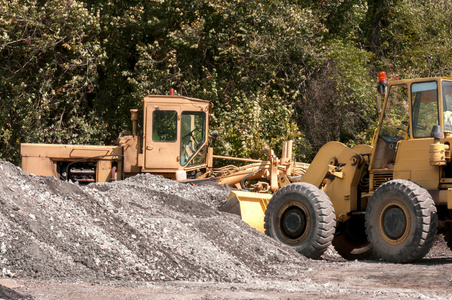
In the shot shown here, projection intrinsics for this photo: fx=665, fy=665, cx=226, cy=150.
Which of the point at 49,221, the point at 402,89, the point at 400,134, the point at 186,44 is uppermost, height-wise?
the point at 186,44

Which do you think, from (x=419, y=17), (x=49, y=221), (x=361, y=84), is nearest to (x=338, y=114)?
(x=361, y=84)

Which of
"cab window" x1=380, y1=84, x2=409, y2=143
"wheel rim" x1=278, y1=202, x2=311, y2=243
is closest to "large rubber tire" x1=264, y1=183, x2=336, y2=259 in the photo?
"wheel rim" x1=278, y1=202, x2=311, y2=243

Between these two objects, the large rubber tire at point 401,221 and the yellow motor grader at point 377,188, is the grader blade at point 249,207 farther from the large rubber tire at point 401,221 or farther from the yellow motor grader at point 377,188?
the large rubber tire at point 401,221

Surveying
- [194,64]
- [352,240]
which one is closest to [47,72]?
[194,64]

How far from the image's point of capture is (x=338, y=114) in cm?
1986

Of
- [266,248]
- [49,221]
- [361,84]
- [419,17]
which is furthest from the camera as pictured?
[419,17]

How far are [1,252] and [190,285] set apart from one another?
206 cm

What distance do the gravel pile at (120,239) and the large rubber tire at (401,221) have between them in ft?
3.64

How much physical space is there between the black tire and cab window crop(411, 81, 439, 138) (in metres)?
1.94

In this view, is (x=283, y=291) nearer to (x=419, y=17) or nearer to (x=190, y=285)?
(x=190, y=285)

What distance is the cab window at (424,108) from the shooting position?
912cm

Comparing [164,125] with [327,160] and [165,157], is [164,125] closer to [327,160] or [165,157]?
[165,157]

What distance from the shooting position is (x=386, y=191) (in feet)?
29.5

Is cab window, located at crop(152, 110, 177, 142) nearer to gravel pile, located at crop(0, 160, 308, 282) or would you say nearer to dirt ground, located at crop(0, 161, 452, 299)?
gravel pile, located at crop(0, 160, 308, 282)
